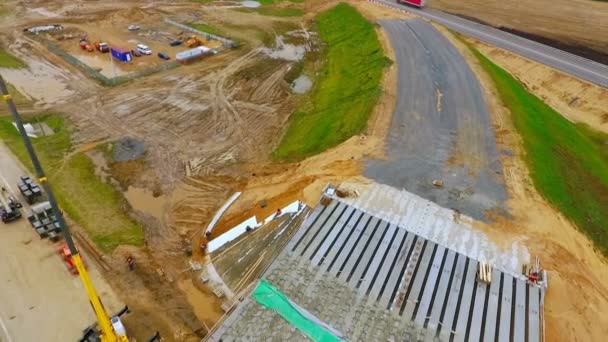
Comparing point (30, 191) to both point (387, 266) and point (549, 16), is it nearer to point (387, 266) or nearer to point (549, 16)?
point (387, 266)

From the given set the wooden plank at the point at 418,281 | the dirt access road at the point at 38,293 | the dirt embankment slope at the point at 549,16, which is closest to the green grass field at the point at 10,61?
the dirt access road at the point at 38,293

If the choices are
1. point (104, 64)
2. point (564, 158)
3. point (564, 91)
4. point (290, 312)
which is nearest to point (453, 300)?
point (290, 312)

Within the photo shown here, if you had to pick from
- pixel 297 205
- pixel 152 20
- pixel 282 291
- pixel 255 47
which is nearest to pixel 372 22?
pixel 255 47

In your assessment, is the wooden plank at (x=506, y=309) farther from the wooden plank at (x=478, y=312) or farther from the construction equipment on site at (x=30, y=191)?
the construction equipment on site at (x=30, y=191)

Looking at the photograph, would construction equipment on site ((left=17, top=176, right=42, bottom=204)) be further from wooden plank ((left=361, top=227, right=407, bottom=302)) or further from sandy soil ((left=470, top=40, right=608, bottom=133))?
sandy soil ((left=470, top=40, right=608, bottom=133))

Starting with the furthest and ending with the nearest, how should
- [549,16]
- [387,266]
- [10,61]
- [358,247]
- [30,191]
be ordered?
[549,16], [10,61], [30,191], [358,247], [387,266]

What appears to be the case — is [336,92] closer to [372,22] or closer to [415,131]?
[415,131]
